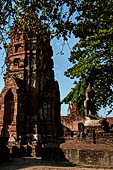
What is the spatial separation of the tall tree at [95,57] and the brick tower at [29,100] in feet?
8.91

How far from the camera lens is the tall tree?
31.7ft

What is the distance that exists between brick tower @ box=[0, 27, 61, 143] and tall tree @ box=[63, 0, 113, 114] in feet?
8.91

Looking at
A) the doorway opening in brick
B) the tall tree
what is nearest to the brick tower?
the doorway opening in brick

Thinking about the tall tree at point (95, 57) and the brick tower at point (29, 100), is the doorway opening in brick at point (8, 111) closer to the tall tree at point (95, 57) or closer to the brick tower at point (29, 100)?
the brick tower at point (29, 100)

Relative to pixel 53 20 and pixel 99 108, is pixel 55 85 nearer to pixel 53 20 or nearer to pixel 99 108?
pixel 99 108

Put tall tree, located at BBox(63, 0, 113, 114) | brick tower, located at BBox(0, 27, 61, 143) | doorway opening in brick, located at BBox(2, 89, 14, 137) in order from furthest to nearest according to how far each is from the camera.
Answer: doorway opening in brick, located at BBox(2, 89, 14, 137) → brick tower, located at BBox(0, 27, 61, 143) → tall tree, located at BBox(63, 0, 113, 114)

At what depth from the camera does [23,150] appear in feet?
39.7

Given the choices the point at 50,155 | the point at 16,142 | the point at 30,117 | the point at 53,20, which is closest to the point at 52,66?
the point at 30,117

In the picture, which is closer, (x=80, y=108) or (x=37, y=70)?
(x=80, y=108)

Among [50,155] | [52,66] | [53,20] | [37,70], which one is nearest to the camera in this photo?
[53,20]

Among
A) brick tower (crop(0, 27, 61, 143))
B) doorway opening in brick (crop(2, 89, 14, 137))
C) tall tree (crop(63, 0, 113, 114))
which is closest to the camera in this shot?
tall tree (crop(63, 0, 113, 114))

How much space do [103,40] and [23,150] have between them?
28.7 feet

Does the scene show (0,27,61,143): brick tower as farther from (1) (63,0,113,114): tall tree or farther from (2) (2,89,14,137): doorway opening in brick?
(1) (63,0,113,114): tall tree

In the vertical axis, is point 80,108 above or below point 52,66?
below
